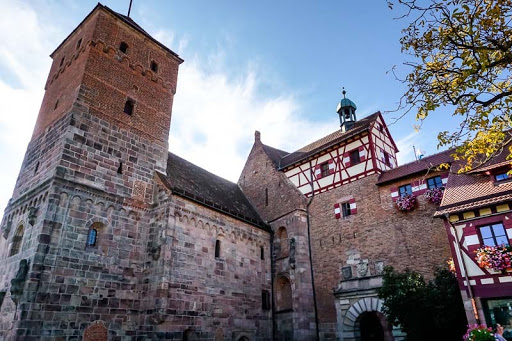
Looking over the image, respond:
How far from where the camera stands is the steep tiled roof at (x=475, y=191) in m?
11.8

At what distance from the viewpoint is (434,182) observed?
15.3 m

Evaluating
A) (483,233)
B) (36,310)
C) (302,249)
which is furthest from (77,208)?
(483,233)

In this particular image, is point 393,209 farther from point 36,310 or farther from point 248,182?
point 36,310

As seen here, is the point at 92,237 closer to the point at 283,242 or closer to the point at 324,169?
the point at 283,242

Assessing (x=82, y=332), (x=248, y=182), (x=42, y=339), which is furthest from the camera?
(x=248, y=182)

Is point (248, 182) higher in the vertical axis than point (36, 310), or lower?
higher

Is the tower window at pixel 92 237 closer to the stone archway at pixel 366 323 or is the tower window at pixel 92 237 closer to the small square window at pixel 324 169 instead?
the stone archway at pixel 366 323

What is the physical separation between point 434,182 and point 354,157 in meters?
4.33

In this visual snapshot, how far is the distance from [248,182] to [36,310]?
598 inches

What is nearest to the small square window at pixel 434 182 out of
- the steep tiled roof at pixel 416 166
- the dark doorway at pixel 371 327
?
the steep tiled roof at pixel 416 166

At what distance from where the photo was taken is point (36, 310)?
10.8m

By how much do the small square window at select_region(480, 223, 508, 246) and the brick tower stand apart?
12.7 m

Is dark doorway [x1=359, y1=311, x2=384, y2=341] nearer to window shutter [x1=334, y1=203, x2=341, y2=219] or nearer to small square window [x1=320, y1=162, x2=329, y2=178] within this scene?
window shutter [x1=334, y1=203, x2=341, y2=219]

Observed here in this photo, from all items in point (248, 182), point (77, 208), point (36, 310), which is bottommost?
point (36, 310)
